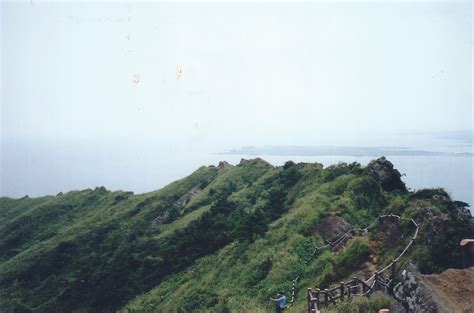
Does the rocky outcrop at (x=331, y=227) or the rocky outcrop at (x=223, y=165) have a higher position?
the rocky outcrop at (x=223, y=165)

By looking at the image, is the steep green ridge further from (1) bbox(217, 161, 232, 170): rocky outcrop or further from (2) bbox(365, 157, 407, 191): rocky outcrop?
(1) bbox(217, 161, 232, 170): rocky outcrop

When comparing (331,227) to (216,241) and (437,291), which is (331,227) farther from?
(216,241)

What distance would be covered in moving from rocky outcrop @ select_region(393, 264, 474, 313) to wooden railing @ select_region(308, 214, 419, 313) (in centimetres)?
84

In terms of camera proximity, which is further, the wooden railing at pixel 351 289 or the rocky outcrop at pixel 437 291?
the wooden railing at pixel 351 289

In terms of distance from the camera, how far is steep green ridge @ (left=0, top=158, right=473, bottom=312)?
21.0m

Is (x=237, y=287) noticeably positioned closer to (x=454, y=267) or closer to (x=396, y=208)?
(x=396, y=208)

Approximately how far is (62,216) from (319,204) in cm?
4047

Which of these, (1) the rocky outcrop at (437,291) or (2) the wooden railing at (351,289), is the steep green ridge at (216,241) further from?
(1) the rocky outcrop at (437,291)

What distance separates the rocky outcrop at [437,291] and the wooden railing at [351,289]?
0.84 meters

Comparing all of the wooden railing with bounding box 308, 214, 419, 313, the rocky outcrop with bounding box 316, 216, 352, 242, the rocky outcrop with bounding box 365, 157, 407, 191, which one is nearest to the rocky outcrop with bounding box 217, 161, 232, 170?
the rocky outcrop with bounding box 365, 157, 407, 191

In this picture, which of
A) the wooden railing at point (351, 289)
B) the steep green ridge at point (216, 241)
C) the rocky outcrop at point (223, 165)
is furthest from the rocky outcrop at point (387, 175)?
the rocky outcrop at point (223, 165)

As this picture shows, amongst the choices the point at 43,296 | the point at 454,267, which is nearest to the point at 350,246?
the point at 454,267

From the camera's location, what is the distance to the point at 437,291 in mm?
14516

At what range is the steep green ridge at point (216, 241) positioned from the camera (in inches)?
826
